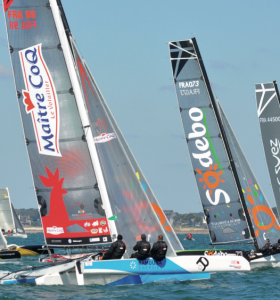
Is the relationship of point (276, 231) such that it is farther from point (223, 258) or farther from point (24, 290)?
point (24, 290)

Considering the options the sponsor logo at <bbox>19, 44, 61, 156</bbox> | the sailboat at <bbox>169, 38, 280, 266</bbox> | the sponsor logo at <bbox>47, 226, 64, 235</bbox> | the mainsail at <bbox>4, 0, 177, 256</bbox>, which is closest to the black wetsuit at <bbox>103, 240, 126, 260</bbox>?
the mainsail at <bbox>4, 0, 177, 256</bbox>

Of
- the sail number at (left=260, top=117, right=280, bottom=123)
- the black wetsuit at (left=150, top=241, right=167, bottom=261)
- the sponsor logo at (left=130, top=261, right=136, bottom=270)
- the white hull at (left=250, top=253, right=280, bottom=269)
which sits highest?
the sail number at (left=260, top=117, right=280, bottom=123)

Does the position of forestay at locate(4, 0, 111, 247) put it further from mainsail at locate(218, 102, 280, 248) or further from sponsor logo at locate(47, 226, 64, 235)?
mainsail at locate(218, 102, 280, 248)

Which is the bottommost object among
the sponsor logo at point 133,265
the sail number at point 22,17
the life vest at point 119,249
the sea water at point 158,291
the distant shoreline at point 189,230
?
the distant shoreline at point 189,230

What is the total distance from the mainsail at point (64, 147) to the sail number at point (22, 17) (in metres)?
0.02

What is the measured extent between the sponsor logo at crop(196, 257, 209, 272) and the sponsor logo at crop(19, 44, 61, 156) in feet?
14.3

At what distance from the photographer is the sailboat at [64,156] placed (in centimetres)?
1470

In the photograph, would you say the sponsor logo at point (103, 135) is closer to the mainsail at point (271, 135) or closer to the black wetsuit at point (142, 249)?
the black wetsuit at point (142, 249)

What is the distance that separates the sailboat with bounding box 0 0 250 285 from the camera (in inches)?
579

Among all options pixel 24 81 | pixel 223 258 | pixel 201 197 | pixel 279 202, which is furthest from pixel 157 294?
pixel 279 202

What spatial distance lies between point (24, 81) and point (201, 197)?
10107 millimetres

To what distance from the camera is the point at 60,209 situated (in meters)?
15.0

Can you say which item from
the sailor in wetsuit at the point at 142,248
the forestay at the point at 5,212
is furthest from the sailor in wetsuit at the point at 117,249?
the forestay at the point at 5,212

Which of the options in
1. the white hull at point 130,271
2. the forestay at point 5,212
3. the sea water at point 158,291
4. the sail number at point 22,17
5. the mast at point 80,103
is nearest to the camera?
the sea water at point 158,291
